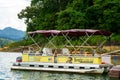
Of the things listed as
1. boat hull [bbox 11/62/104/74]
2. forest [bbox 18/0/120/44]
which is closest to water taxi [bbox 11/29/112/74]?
boat hull [bbox 11/62/104/74]

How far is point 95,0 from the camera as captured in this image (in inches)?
3113

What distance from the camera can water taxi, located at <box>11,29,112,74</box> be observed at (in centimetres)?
4166

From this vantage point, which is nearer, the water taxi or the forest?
the water taxi

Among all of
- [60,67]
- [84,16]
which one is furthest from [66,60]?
[84,16]

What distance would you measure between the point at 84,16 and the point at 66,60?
122 ft

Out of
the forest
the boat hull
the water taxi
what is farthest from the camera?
the forest

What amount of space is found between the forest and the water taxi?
90.7ft

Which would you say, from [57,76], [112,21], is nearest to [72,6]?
[112,21]

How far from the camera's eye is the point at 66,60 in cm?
4331

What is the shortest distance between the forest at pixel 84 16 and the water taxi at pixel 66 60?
2765 cm

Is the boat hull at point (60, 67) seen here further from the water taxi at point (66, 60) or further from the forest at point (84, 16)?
the forest at point (84, 16)

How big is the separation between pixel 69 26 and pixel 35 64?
3489 centimetres

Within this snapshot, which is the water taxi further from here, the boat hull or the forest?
the forest

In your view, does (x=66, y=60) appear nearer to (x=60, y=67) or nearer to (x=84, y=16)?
(x=60, y=67)
